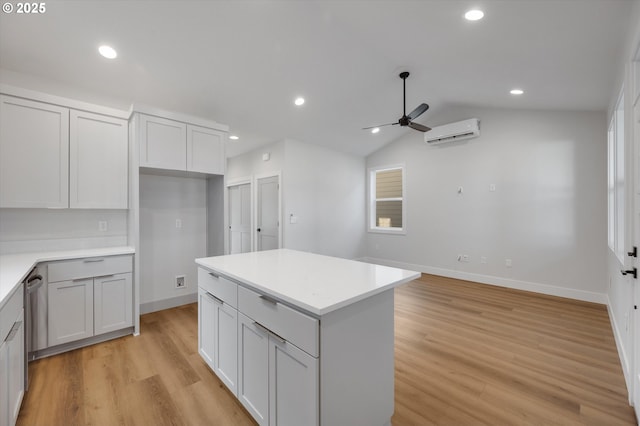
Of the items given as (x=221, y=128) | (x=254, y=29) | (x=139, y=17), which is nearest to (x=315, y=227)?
(x=221, y=128)

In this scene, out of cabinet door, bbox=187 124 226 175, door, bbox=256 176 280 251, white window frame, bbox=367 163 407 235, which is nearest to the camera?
cabinet door, bbox=187 124 226 175

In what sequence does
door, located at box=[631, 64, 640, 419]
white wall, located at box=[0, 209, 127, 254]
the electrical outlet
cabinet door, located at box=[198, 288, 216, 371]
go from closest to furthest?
door, located at box=[631, 64, 640, 419] < cabinet door, located at box=[198, 288, 216, 371] < white wall, located at box=[0, 209, 127, 254] < the electrical outlet

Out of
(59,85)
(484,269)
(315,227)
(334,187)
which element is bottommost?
(484,269)

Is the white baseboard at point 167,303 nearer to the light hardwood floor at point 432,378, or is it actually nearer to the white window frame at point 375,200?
the light hardwood floor at point 432,378

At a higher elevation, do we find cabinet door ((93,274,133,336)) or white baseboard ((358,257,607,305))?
cabinet door ((93,274,133,336))

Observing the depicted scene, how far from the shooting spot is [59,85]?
9.47 feet

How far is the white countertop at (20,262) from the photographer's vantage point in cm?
158

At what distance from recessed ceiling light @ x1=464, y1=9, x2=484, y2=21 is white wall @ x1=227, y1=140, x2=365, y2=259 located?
3.40 metres

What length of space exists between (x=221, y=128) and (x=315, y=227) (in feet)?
9.08

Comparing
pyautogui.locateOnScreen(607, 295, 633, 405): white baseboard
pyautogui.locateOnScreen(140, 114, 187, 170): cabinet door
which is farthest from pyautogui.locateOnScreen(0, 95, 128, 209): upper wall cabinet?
pyautogui.locateOnScreen(607, 295, 633, 405): white baseboard

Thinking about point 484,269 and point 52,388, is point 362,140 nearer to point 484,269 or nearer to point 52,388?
point 484,269

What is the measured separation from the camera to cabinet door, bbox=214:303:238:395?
1757 millimetres

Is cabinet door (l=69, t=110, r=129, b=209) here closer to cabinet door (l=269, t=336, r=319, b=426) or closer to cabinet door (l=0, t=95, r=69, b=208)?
cabinet door (l=0, t=95, r=69, b=208)

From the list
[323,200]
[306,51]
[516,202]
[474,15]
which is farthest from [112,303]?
[516,202]
